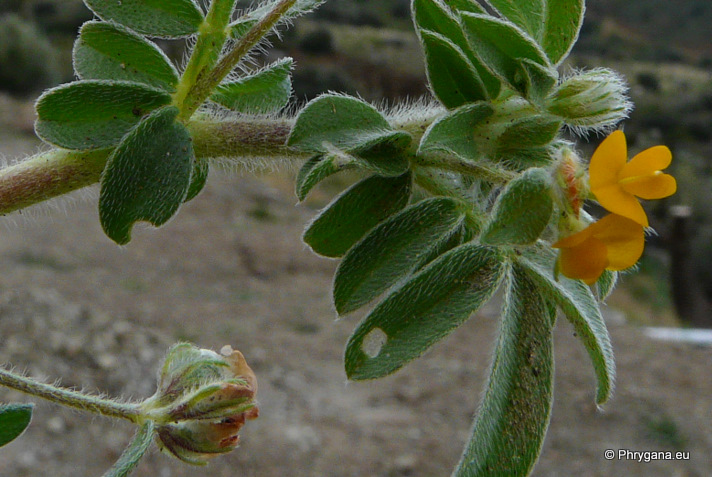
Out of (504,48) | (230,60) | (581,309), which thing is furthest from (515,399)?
(230,60)

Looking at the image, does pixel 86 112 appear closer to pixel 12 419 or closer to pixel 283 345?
pixel 12 419

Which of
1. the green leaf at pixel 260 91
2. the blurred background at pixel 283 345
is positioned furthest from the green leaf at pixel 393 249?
the blurred background at pixel 283 345

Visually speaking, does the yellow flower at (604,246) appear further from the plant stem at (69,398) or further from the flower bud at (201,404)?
the plant stem at (69,398)

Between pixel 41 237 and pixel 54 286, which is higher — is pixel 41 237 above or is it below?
below

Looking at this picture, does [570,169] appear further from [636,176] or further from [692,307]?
[692,307]

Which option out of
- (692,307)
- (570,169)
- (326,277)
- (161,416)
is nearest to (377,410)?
(326,277)
